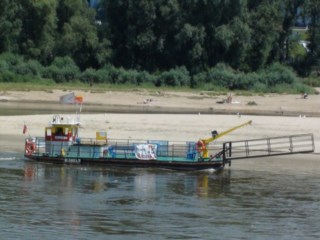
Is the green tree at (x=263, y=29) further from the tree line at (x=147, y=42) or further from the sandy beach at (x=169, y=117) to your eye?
the sandy beach at (x=169, y=117)

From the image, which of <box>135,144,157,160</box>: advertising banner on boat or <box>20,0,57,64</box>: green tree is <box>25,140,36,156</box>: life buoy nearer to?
<box>135,144,157,160</box>: advertising banner on boat

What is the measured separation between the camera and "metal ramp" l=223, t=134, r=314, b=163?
40.8m

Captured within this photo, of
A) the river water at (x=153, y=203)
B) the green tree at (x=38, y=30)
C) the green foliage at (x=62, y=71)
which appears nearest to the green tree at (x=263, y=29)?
the green foliage at (x=62, y=71)

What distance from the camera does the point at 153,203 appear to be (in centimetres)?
3008

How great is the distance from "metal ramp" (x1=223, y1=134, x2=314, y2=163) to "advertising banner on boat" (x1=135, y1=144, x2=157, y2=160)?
2.89 meters

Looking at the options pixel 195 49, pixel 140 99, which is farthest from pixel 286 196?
pixel 195 49

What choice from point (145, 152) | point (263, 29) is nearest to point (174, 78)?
point (263, 29)

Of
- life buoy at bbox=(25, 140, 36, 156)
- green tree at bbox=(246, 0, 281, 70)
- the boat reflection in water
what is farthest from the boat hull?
green tree at bbox=(246, 0, 281, 70)

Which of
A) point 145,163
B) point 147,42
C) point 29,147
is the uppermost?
point 147,42

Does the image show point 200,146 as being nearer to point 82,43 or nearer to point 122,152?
point 122,152

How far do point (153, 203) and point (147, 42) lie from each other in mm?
63459

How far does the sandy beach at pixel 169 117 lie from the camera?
4822 cm

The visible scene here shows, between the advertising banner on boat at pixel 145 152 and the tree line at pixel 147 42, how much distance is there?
4953 centimetres

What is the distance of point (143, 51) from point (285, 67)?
14.2m
